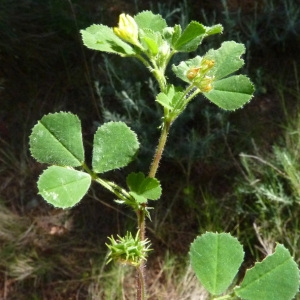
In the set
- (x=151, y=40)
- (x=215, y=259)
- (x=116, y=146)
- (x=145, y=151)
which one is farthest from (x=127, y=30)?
(x=145, y=151)

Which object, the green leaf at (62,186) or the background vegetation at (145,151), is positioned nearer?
the green leaf at (62,186)

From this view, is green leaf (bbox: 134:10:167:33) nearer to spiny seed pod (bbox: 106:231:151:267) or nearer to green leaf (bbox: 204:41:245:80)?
green leaf (bbox: 204:41:245:80)

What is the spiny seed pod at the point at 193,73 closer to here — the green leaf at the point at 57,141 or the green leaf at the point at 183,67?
the green leaf at the point at 183,67

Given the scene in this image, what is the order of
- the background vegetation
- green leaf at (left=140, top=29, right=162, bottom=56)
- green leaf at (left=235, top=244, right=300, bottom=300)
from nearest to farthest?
1. green leaf at (left=140, top=29, right=162, bottom=56)
2. green leaf at (left=235, top=244, right=300, bottom=300)
3. the background vegetation

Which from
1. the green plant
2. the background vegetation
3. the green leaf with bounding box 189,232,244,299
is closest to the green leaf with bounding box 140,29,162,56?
the green plant

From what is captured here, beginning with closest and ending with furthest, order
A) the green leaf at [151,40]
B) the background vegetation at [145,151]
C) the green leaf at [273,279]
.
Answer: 1. the green leaf at [151,40]
2. the green leaf at [273,279]
3. the background vegetation at [145,151]

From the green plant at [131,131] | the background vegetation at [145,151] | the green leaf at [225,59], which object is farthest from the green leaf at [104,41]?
the background vegetation at [145,151]

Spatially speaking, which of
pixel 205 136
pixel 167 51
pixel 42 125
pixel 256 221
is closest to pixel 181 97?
pixel 167 51
